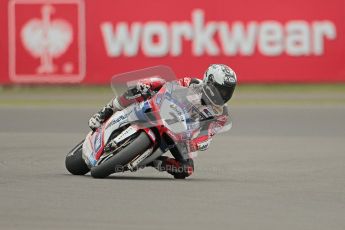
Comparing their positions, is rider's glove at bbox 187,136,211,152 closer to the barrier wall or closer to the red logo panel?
the barrier wall

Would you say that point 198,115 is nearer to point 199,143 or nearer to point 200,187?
point 199,143

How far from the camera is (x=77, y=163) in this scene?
11531 millimetres

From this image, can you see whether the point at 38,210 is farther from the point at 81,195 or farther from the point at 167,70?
the point at 167,70

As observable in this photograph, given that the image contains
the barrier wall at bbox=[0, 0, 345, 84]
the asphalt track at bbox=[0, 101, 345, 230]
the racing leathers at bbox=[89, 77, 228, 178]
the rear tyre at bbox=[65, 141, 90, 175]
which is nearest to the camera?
the asphalt track at bbox=[0, 101, 345, 230]

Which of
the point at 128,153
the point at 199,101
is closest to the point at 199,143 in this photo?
the point at 199,101

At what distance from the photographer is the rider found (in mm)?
10758

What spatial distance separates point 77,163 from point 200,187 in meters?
1.57

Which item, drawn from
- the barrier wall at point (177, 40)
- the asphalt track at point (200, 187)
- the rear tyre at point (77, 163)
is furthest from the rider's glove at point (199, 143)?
the barrier wall at point (177, 40)

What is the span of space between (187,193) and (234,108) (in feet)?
37.0

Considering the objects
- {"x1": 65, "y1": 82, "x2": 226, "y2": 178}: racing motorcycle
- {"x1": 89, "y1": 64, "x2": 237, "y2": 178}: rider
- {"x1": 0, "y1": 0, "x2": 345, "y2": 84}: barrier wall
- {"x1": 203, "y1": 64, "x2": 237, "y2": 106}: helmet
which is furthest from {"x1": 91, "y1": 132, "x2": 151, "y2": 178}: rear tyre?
{"x1": 0, "y1": 0, "x2": 345, "y2": 84}: barrier wall

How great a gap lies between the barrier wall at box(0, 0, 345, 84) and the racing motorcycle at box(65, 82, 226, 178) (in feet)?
38.8

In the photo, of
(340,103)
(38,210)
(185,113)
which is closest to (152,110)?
(185,113)

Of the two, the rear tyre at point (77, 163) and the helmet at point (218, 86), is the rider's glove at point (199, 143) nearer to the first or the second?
the helmet at point (218, 86)

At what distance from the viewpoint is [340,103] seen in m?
22.3
